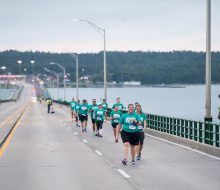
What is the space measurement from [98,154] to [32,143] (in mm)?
5834

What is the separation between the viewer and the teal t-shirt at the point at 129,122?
18.9 meters

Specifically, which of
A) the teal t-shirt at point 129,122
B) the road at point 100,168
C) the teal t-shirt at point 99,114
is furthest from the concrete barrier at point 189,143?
the teal t-shirt at point 129,122

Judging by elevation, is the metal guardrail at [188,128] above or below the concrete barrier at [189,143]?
above

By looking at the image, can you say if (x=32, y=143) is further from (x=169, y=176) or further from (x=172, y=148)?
(x=169, y=176)

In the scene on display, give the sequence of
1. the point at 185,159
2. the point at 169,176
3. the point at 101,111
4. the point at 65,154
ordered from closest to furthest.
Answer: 1. the point at 169,176
2. the point at 185,159
3. the point at 65,154
4. the point at 101,111

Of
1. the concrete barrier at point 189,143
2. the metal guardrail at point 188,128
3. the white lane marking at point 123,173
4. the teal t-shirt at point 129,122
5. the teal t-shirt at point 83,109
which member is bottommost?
the concrete barrier at point 189,143

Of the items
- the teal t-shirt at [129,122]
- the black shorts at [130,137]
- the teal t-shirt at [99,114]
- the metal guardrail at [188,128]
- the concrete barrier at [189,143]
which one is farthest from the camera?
the teal t-shirt at [99,114]

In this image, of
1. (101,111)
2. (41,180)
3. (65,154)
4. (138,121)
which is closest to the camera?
(41,180)

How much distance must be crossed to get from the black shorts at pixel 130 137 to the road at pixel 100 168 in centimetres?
70

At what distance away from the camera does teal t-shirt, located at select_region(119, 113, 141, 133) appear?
1892cm

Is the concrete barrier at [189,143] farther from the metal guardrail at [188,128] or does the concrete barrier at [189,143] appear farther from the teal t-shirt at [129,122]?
the teal t-shirt at [129,122]

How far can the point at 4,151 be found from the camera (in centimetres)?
2355

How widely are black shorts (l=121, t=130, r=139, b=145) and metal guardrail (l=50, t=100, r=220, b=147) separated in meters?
3.97

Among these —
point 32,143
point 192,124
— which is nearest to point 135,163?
point 192,124
